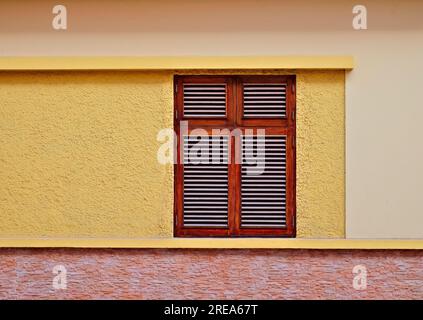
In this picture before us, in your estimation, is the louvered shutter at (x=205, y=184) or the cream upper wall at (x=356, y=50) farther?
the louvered shutter at (x=205, y=184)

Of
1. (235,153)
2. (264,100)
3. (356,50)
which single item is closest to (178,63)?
(264,100)

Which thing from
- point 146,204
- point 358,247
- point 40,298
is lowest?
point 40,298

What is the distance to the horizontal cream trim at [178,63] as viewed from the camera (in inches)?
250

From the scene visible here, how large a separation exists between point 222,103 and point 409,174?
203 centimetres

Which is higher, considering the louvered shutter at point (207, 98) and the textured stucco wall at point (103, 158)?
the louvered shutter at point (207, 98)

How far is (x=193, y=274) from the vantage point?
637 cm

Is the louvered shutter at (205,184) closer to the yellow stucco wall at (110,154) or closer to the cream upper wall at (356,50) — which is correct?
the yellow stucco wall at (110,154)

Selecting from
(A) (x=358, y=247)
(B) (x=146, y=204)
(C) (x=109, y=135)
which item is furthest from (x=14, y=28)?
(A) (x=358, y=247)

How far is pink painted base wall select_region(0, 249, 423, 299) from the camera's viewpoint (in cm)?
633

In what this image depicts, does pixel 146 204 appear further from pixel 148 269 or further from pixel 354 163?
pixel 354 163

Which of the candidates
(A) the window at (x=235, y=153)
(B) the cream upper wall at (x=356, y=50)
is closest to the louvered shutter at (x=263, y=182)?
(A) the window at (x=235, y=153)

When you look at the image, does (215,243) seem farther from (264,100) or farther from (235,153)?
(264,100)

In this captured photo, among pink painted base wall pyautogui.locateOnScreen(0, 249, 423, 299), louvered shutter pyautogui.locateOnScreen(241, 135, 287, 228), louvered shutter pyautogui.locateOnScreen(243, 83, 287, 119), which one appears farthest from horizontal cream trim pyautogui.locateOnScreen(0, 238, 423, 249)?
louvered shutter pyautogui.locateOnScreen(243, 83, 287, 119)

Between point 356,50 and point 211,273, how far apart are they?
270cm
